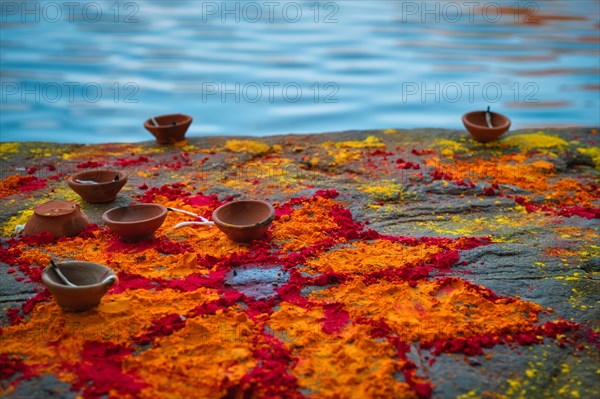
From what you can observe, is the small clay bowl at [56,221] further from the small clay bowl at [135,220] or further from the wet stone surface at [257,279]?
the wet stone surface at [257,279]

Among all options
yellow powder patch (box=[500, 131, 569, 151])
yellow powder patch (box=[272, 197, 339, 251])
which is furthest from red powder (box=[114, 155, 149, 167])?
yellow powder patch (box=[500, 131, 569, 151])

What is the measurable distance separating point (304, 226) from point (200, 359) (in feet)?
4.97

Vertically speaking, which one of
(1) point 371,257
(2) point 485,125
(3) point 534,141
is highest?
(2) point 485,125

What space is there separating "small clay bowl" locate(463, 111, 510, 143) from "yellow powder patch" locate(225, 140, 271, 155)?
1980 mm

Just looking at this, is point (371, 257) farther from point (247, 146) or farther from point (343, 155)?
point (247, 146)

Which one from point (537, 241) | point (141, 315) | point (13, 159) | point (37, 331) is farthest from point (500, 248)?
point (13, 159)

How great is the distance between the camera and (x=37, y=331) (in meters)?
2.81

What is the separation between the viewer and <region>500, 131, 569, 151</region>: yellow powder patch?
5.59 meters

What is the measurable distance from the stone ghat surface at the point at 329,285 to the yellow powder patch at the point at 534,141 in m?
0.21

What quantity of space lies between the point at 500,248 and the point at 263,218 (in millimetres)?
1514

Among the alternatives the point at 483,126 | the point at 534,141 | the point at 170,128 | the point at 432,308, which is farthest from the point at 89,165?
the point at 534,141

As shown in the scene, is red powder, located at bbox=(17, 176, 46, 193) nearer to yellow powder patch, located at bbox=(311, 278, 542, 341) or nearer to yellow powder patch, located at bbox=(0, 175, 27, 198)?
yellow powder patch, located at bbox=(0, 175, 27, 198)

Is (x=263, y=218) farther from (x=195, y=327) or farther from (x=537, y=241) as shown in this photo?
(x=537, y=241)

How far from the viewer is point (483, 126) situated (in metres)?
5.77
